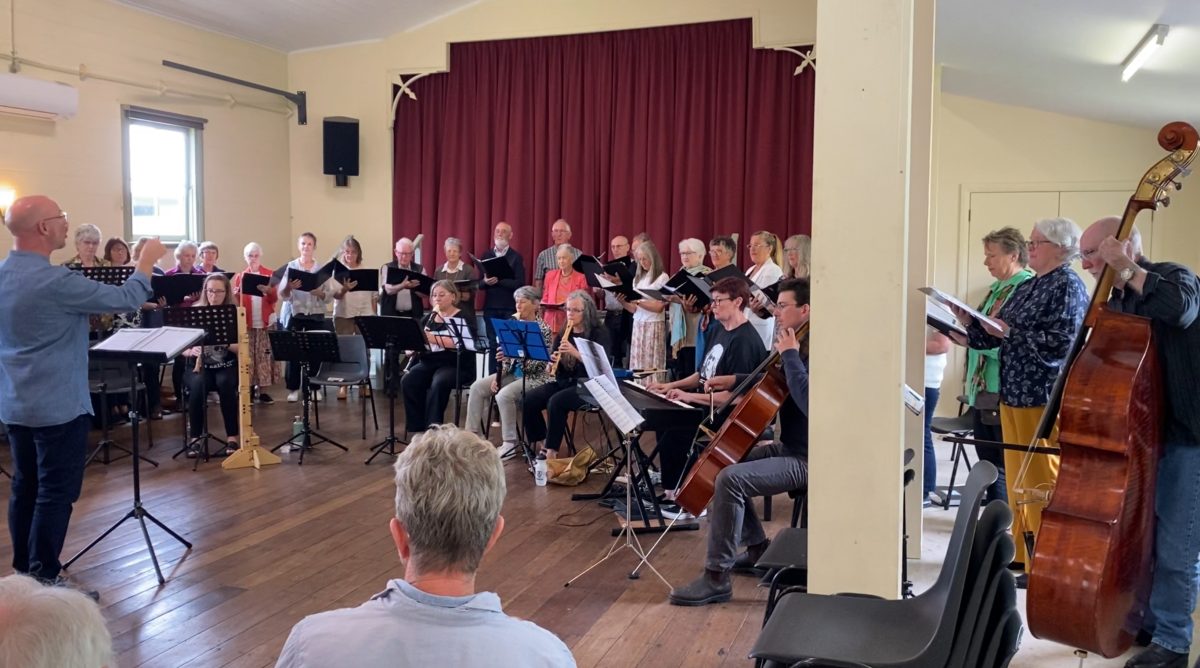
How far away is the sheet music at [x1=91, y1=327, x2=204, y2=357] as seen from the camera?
414cm

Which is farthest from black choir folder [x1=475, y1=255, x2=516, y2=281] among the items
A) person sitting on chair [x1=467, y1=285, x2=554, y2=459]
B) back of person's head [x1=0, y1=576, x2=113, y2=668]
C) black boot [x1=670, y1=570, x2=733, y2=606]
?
back of person's head [x1=0, y1=576, x2=113, y2=668]

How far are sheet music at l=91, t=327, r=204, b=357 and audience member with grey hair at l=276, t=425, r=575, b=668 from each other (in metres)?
3.06

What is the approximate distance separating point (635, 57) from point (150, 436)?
547 cm

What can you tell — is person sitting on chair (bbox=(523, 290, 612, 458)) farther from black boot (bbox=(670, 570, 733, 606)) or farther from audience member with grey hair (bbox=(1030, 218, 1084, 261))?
audience member with grey hair (bbox=(1030, 218, 1084, 261))

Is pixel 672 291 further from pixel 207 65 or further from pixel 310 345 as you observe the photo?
pixel 207 65

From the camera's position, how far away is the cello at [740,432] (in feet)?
12.0

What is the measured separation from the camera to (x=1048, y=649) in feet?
10.3

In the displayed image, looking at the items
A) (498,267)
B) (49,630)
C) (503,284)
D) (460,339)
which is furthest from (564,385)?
(49,630)

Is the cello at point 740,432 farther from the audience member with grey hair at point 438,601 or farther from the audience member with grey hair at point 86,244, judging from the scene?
the audience member with grey hair at point 86,244

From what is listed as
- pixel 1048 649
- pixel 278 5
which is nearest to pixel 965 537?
pixel 1048 649

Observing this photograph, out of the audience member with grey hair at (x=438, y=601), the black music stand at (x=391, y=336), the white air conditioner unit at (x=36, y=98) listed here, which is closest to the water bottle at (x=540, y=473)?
the black music stand at (x=391, y=336)

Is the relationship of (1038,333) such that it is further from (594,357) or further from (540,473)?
(540,473)

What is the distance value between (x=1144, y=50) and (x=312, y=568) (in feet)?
16.4

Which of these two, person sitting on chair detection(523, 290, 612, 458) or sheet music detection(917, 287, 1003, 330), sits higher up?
sheet music detection(917, 287, 1003, 330)
